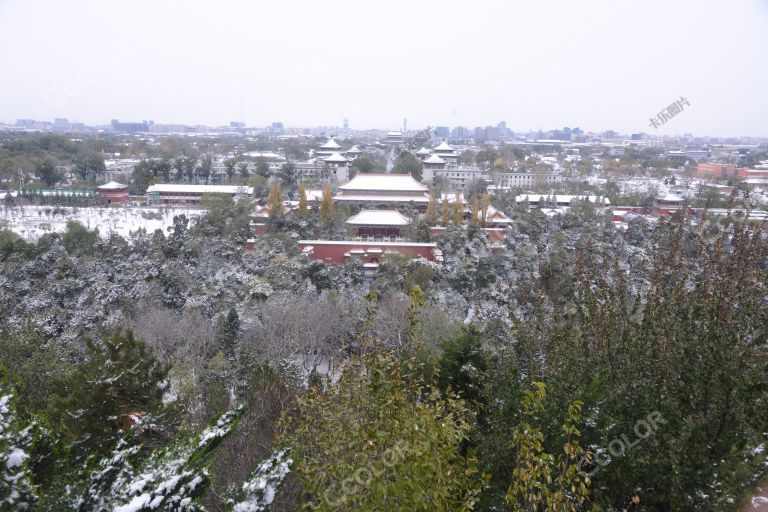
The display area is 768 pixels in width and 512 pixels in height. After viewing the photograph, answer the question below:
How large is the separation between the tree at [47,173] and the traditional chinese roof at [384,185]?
15.7 m

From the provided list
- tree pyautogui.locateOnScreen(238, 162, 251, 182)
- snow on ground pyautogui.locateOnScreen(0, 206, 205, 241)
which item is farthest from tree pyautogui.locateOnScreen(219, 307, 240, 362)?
tree pyautogui.locateOnScreen(238, 162, 251, 182)

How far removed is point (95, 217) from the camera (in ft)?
75.5

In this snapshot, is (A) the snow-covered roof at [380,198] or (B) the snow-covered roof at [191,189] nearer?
(A) the snow-covered roof at [380,198]

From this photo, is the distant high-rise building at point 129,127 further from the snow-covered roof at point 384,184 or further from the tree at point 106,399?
the tree at point 106,399

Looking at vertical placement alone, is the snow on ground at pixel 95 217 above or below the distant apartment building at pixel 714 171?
below

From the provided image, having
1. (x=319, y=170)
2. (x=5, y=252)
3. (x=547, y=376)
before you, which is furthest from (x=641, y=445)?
(x=319, y=170)

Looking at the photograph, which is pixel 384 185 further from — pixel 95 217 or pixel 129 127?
pixel 129 127

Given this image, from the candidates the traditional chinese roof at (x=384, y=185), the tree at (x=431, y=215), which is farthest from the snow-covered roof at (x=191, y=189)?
the tree at (x=431, y=215)

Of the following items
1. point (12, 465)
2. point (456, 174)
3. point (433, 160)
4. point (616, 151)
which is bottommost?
point (12, 465)

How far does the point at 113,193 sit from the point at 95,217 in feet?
13.3

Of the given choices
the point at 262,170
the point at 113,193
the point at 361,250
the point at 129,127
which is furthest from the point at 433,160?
the point at 129,127

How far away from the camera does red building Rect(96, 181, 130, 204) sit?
26438 millimetres

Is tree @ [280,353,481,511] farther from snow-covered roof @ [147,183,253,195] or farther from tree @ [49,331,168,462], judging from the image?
snow-covered roof @ [147,183,253,195]

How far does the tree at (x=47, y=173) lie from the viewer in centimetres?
2859
